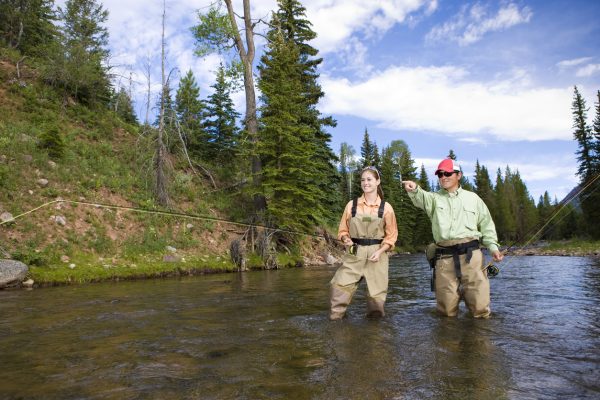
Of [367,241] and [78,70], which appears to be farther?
[78,70]

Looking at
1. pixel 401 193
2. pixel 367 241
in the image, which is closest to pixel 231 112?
pixel 367 241

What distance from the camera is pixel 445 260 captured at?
5.80 m

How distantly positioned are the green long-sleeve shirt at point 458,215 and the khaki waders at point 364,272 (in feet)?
2.73

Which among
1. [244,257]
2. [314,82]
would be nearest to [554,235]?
[314,82]

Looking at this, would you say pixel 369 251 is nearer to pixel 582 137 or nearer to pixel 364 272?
pixel 364 272

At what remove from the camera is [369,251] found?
5789mm

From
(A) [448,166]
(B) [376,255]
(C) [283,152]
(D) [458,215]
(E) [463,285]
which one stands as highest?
(C) [283,152]

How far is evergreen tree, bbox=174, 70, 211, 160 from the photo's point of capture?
1063 inches

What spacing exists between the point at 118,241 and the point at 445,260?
42.7ft

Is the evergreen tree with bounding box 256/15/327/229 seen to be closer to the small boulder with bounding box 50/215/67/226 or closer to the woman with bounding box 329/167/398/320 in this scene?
the small boulder with bounding box 50/215/67/226

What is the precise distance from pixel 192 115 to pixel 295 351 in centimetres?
2883

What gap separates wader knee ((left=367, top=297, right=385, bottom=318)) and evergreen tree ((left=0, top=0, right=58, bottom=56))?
34.0m

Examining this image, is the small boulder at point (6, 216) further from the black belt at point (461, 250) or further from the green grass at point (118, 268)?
the black belt at point (461, 250)

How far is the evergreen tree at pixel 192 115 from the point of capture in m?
27.0
